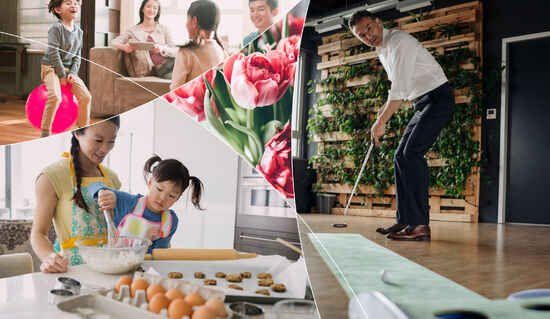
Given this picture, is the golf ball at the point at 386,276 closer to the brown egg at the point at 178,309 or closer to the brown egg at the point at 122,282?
the brown egg at the point at 178,309

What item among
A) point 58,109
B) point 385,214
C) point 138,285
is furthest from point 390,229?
point 58,109

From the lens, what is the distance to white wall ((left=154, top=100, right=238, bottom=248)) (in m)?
0.86

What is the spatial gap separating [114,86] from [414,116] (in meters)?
0.69

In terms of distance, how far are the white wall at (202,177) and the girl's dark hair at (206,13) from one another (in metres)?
0.20

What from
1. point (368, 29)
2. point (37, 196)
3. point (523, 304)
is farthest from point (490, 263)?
point (37, 196)

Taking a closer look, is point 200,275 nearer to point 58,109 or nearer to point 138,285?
point 138,285

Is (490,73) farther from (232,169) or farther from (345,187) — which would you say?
(232,169)

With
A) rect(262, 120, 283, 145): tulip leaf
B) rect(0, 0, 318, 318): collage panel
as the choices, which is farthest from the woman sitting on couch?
rect(262, 120, 283, 145): tulip leaf

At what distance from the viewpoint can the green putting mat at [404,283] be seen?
1.17ft

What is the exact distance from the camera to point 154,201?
808mm

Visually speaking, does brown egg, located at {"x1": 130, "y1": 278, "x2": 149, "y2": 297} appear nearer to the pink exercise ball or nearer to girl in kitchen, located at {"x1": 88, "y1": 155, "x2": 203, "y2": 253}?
girl in kitchen, located at {"x1": 88, "y1": 155, "x2": 203, "y2": 253}

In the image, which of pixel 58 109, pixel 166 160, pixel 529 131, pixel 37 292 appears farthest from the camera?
pixel 58 109

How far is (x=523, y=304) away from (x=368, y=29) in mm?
406

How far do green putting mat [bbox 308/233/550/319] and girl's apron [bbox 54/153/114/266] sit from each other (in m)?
0.43
